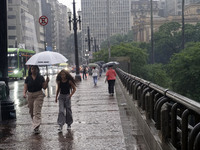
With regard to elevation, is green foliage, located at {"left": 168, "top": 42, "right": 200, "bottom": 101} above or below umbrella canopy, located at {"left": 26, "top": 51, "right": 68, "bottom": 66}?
below

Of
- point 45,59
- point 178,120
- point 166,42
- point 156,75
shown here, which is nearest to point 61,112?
point 45,59

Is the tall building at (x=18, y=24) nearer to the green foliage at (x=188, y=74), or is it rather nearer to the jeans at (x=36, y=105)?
the green foliage at (x=188, y=74)

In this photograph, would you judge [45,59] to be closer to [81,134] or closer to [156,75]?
[81,134]

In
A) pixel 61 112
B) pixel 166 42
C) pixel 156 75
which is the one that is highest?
pixel 166 42

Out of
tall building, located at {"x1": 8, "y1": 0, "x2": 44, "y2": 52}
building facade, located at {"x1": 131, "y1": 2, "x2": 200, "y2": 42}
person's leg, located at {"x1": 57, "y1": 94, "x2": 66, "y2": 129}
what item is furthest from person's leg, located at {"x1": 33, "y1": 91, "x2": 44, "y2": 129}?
building facade, located at {"x1": 131, "y1": 2, "x2": 200, "y2": 42}

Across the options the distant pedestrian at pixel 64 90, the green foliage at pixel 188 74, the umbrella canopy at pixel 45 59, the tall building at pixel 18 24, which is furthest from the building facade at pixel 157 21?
the distant pedestrian at pixel 64 90

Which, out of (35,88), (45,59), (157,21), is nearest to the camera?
(35,88)

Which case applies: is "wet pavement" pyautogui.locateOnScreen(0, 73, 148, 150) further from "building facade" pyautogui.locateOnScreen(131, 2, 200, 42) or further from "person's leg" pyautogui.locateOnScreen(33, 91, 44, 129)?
"building facade" pyautogui.locateOnScreen(131, 2, 200, 42)

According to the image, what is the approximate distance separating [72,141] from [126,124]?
2.31 meters

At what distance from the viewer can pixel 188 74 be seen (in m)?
50.1

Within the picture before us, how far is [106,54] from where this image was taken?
76.1 m

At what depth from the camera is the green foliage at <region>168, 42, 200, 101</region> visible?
4879 cm

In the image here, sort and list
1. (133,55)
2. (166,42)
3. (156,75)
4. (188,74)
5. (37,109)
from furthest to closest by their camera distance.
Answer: (166,42) → (156,75) → (133,55) → (188,74) → (37,109)

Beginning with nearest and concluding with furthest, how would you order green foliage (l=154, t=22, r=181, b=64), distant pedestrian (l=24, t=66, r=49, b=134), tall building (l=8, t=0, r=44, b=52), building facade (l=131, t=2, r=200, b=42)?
1. distant pedestrian (l=24, t=66, r=49, b=134)
2. green foliage (l=154, t=22, r=181, b=64)
3. tall building (l=8, t=0, r=44, b=52)
4. building facade (l=131, t=2, r=200, b=42)
